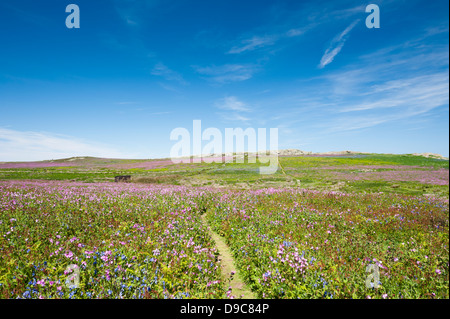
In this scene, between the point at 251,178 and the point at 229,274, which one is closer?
the point at 229,274

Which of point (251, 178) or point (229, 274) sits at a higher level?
point (251, 178)

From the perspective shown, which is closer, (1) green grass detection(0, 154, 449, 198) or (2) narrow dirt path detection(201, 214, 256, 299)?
(2) narrow dirt path detection(201, 214, 256, 299)

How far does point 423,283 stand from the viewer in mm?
4410

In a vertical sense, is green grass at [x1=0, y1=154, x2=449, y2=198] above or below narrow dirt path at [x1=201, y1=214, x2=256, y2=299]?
above

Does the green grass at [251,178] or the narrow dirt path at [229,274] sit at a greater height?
the green grass at [251,178]

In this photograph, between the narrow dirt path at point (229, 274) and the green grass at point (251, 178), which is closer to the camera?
the narrow dirt path at point (229, 274)
